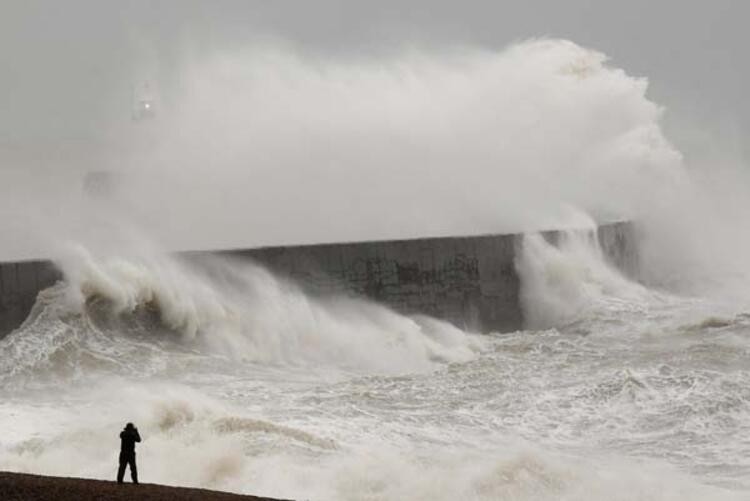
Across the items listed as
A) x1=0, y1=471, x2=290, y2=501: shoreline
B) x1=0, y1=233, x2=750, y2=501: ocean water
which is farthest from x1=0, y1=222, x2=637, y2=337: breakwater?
x1=0, y1=471, x2=290, y2=501: shoreline

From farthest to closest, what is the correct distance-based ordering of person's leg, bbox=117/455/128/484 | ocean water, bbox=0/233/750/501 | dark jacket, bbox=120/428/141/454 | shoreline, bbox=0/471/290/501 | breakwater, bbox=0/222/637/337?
breakwater, bbox=0/222/637/337 < ocean water, bbox=0/233/750/501 < dark jacket, bbox=120/428/141/454 < person's leg, bbox=117/455/128/484 < shoreline, bbox=0/471/290/501

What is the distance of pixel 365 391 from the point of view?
1095 centimetres

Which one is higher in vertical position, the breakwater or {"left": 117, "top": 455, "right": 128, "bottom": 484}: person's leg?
the breakwater

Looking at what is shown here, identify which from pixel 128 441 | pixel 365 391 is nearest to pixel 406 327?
pixel 365 391

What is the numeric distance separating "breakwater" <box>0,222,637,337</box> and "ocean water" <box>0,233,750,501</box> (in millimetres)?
242

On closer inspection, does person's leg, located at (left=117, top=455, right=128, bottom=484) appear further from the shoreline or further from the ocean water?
the ocean water

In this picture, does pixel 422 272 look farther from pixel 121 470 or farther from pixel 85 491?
pixel 85 491

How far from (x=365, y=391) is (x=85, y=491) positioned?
4.89 meters

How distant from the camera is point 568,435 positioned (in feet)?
30.5

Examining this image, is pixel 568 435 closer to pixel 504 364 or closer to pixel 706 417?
pixel 706 417

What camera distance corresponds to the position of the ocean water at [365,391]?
7980 millimetres

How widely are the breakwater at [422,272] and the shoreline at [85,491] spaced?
7.80 m

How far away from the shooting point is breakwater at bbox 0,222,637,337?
1484 cm

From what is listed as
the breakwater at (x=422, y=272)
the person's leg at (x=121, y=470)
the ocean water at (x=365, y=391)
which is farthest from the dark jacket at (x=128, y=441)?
the breakwater at (x=422, y=272)
